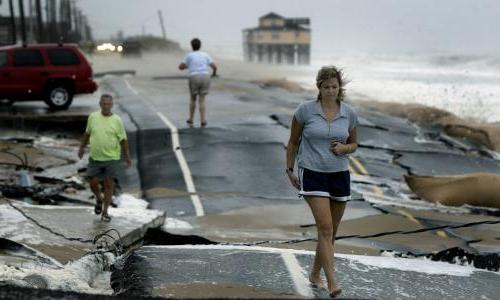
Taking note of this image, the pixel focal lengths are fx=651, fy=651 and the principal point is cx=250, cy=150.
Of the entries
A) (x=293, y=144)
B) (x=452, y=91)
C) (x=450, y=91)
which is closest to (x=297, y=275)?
(x=293, y=144)

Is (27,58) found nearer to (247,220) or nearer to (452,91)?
(247,220)

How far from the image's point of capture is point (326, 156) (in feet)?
16.4

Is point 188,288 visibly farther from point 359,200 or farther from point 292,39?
Result: point 292,39

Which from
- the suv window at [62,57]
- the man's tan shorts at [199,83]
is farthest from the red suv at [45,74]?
the man's tan shorts at [199,83]

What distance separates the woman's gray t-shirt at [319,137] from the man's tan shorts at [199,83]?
377 inches

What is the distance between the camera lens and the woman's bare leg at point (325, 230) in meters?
4.98

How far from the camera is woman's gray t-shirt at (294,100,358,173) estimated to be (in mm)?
5008

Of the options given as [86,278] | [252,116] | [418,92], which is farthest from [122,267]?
[418,92]

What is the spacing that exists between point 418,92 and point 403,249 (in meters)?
45.1

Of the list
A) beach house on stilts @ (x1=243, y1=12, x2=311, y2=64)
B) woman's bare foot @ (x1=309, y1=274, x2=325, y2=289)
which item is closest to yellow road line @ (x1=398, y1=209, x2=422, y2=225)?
woman's bare foot @ (x1=309, y1=274, x2=325, y2=289)

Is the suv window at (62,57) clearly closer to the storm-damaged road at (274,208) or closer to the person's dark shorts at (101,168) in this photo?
the storm-damaged road at (274,208)

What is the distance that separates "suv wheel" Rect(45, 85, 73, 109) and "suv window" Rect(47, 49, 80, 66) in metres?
0.71

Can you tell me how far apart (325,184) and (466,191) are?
5.87 m

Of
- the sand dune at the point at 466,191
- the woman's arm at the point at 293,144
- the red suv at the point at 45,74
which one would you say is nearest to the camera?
the woman's arm at the point at 293,144
